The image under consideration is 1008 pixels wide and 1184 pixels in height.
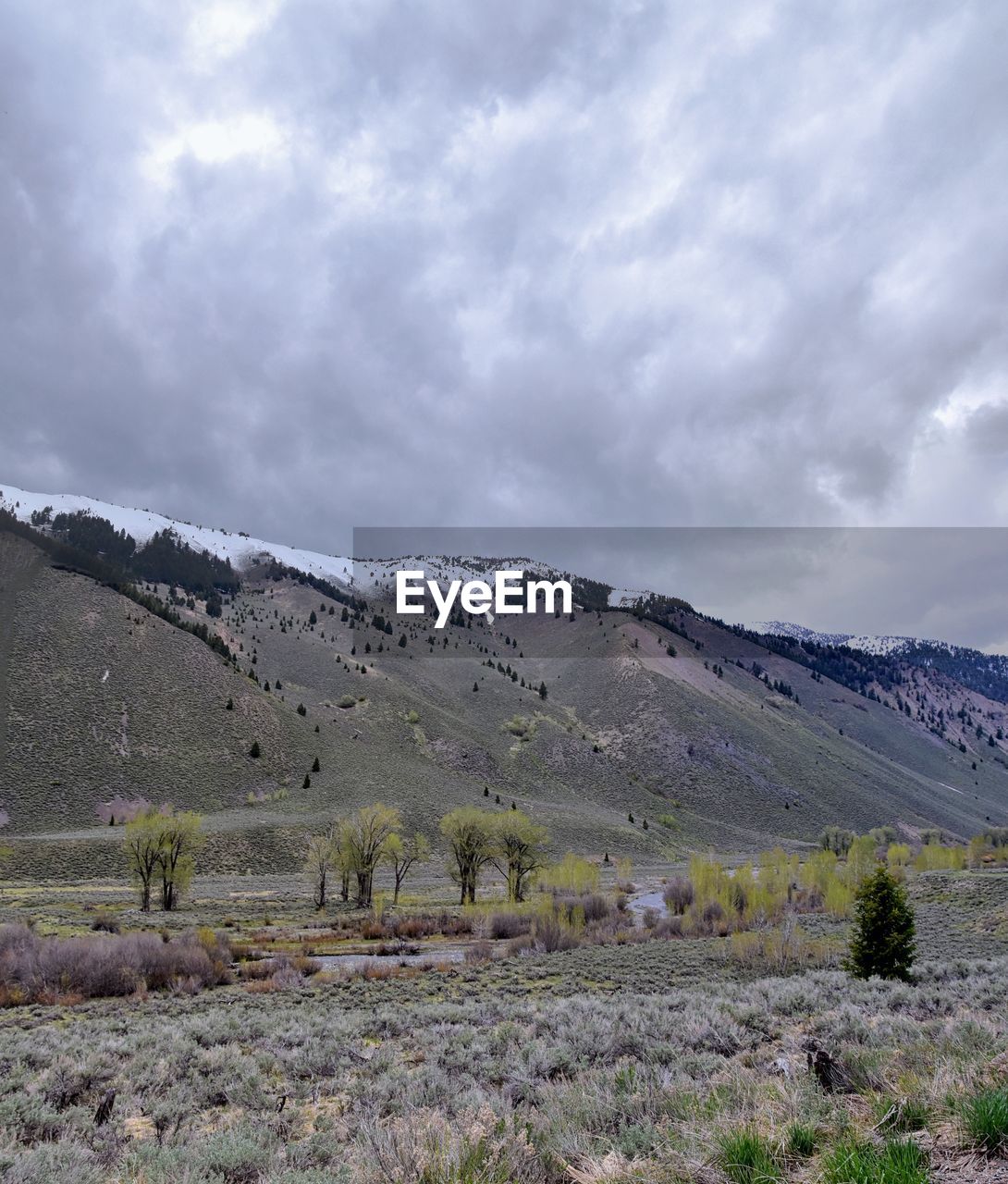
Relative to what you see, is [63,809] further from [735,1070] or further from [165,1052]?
[735,1070]

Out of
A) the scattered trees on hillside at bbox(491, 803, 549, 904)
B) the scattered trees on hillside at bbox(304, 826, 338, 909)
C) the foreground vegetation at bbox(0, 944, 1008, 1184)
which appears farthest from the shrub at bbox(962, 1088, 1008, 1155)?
the scattered trees on hillside at bbox(491, 803, 549, 904)

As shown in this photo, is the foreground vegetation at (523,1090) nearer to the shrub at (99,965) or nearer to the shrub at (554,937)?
the shrub at (99,965)

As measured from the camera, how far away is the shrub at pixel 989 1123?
4820mm

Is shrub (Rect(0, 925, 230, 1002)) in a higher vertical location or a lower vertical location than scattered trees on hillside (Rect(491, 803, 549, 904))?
higher

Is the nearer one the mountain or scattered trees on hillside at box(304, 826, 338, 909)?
scattered trees on hillside at box(304, 826, 338, 909)

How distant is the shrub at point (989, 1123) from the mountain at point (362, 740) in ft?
220

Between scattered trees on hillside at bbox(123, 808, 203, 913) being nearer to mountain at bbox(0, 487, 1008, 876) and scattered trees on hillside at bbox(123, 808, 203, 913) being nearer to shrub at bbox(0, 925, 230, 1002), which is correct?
mountain at bbox(0, 487, 1008, 876)

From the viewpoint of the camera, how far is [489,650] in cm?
19088

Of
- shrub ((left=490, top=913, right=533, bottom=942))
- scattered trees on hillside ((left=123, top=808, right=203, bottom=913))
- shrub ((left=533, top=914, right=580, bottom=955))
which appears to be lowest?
shrub ((left=490, top=913, right=533, bottom=942))

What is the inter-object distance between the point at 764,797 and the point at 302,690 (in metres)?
91.0

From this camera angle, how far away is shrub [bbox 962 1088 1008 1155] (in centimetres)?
482

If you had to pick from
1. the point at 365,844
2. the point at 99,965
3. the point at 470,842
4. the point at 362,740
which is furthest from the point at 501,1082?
the point at 362,740

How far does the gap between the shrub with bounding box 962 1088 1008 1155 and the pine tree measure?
16842 millimetres

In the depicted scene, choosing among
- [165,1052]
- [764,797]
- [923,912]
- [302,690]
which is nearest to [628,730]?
[764,797]
